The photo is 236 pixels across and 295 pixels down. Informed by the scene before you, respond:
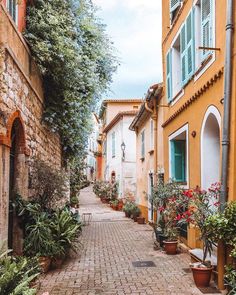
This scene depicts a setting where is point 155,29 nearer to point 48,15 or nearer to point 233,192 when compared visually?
point 48,15

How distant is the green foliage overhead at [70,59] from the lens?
8820 millimetres

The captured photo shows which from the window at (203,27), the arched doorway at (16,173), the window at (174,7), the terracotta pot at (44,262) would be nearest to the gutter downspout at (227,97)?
the window at (203,27)

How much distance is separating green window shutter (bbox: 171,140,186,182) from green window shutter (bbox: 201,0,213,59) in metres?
3.76

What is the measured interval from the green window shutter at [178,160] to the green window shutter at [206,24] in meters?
3.76

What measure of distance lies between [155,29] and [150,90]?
107 inches

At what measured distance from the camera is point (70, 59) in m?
9.34

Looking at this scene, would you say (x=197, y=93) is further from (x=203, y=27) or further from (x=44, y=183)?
(x=44, y=183)

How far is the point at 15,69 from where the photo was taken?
22.8 feet

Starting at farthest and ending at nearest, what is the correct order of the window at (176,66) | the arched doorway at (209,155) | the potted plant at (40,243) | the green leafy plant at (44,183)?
the window at (176,66), the green leafy plant at (44,183), the arched doorway at (209,155), the potted plant at (40,243)

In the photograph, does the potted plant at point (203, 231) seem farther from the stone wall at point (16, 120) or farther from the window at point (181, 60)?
the window at point (181, 60)

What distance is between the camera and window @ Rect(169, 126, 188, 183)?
11.0 meters

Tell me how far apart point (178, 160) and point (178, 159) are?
0.03 m

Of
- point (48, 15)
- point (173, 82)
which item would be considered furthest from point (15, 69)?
point (173, 82)

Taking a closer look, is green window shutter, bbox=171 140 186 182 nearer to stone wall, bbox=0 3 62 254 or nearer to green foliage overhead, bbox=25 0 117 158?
green foliage overhead, bbox=25 0 117 158
